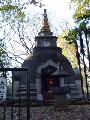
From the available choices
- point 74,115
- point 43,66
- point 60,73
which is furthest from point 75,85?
point 74,115

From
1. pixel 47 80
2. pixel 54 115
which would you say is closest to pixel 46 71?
pixel 47 80

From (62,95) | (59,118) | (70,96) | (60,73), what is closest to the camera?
(59,118)

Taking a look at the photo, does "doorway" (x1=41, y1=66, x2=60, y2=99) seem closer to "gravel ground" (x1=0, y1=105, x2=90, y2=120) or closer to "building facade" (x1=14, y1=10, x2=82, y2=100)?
"building facade" (x1=14, y1=10, x2=82, y2=100)

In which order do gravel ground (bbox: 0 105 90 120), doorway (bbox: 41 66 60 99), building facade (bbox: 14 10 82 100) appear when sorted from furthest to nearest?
doorway (bbox: 41 66 60 99) → building facade (bbox: 14 10 82 100) → gravel ground (bbox: 0 105 90 120)

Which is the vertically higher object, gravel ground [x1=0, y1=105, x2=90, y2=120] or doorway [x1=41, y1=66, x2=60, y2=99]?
doorway [x1=41, y1=66, x2=60, y2=99]

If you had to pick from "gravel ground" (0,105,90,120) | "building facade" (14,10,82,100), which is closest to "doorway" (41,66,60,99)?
"building facade" (14,10,82,100)

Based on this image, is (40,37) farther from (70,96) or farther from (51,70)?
(70,96)

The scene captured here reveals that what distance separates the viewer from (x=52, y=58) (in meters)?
24.3

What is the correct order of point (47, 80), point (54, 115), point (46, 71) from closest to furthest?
point (54, 115)
point (46, 71)
point (47, 80)

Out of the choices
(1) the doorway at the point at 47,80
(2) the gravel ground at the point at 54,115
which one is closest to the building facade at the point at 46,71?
(1) the doorway at the point at 47,80

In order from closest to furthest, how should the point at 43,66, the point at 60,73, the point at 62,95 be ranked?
the point at 62,95, the point at 60,73, the point at 43,66

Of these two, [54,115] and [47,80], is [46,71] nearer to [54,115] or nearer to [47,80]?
[47,80]

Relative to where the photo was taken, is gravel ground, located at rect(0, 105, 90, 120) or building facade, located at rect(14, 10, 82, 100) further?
building facade, located at rect(14, 10, 82, 100)

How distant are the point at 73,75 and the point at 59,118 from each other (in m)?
11.1
